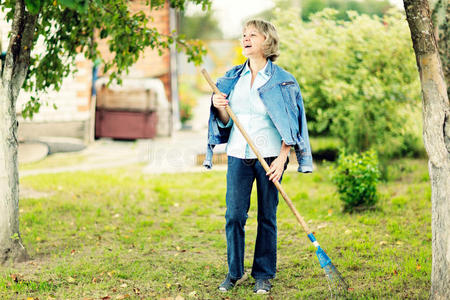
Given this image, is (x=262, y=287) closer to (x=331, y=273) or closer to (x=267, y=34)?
(x=331, y=273)

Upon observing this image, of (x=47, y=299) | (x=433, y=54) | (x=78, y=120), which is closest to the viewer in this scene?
(x=433, y=54)

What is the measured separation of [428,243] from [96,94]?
31.7 ft

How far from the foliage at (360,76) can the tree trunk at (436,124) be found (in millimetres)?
4674

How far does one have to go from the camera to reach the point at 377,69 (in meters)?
8.42

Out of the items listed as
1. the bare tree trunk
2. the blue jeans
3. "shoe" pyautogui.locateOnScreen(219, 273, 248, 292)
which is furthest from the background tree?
"shoe" pyautogui.locateOnScreen(219, 273, 248, 292)

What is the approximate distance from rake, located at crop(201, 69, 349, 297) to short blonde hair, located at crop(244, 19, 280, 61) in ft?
1.45

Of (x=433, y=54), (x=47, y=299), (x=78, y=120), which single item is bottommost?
(x=47, y=299)

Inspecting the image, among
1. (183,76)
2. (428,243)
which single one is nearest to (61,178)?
(428,243)

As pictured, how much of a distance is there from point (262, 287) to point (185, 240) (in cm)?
181

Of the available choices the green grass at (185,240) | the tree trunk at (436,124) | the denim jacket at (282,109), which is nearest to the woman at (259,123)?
the denim jacket at (282,109)

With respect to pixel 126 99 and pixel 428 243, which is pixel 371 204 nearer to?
pixel 428 243

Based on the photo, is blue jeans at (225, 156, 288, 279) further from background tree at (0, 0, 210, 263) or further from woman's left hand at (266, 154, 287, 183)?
background tree at (0, 0, 210, 263)

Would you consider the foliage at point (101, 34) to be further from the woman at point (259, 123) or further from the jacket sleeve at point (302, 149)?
the jacket sleeve at point (302, 149)

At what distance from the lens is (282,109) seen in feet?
12.2
